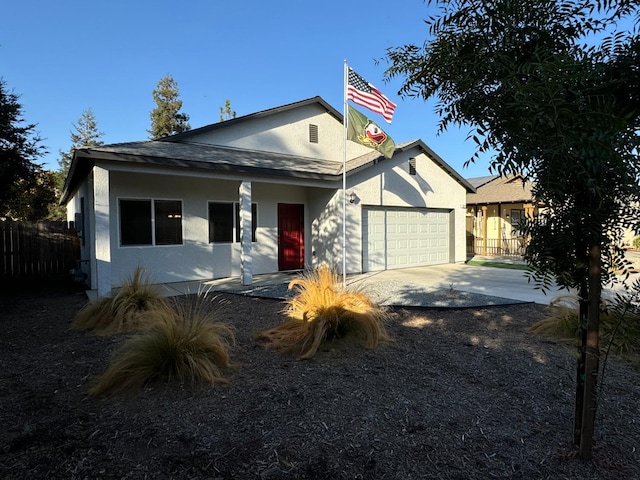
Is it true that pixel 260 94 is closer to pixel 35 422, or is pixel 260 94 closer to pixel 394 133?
pixel 394 133

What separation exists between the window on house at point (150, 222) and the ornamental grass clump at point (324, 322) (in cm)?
626

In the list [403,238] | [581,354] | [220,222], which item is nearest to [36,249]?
[220,222]

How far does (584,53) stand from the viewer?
227cm

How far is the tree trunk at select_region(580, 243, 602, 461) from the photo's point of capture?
226 cm

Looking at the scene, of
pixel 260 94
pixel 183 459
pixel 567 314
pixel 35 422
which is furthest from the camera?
pixel 260 94

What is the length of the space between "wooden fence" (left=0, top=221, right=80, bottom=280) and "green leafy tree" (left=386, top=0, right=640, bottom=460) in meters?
13.0

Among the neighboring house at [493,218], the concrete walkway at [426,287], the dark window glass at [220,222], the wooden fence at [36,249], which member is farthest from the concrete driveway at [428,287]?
the neighboring house at [493,218]

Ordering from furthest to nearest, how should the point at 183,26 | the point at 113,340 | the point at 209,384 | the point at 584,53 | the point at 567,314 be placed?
the point at 183,26 → the point at 567,314 → the point at 113,340 → the point at 209,384 → the point at 584,53

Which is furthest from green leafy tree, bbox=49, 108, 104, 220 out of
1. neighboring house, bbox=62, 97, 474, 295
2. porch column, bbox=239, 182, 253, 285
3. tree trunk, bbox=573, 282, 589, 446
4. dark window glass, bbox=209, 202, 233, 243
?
tree trunk, bbox=573, 282, 589, 446

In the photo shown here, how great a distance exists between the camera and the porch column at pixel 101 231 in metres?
7.81

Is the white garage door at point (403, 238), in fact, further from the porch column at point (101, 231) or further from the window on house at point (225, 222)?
the porch column at point (101, 231)

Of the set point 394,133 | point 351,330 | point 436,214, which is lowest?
point 351,330

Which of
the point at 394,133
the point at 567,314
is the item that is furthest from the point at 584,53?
the point at 394,133

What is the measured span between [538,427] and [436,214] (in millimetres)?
12530
